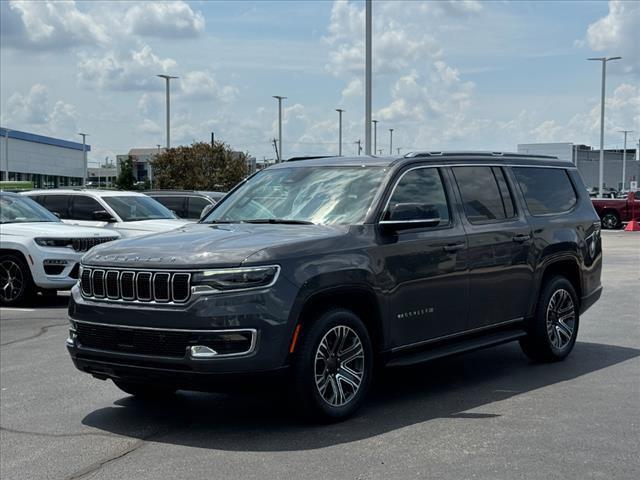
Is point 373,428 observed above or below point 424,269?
below

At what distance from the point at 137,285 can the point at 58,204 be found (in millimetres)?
11733

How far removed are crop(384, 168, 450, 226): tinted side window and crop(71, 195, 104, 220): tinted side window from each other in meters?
10.5

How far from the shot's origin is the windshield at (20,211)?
1415 centimetres

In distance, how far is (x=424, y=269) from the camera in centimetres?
686

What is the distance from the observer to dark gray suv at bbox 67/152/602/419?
18.8 feet

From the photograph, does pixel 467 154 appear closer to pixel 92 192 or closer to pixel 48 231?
pixel 48 231

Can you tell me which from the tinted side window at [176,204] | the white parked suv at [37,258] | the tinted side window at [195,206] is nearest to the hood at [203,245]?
the white parked suv at [37,258]

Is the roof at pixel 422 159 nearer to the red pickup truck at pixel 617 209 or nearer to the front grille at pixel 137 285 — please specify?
the front grille at pixel 137 285

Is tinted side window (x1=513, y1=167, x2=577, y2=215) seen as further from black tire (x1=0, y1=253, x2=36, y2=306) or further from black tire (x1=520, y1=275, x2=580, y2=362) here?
black tire (x1=0, y1=253, x2=36, y2=306)

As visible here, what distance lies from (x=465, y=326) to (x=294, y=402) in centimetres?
193

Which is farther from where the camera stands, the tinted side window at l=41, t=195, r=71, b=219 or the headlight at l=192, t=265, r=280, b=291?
the tinted side window at l=41, t=195, r=71, b=219

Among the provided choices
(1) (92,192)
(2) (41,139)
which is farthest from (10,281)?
(2) (41,139)

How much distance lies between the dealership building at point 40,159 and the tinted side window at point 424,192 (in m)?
80.0

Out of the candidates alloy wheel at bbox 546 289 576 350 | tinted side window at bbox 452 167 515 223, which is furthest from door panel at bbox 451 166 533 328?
alloy wheel at bbox 546 289 576 350
